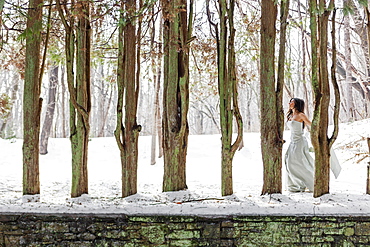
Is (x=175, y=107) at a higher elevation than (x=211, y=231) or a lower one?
higher

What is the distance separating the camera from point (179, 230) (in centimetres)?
384

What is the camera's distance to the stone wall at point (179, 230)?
3.80 meters

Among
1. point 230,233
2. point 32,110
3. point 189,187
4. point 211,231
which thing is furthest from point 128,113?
point 189,187

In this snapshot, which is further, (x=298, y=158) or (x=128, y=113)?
(x=298, y=158)

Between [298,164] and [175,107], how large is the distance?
2.10m

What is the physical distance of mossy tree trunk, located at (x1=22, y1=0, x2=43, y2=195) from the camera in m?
4.79

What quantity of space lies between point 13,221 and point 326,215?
311cm

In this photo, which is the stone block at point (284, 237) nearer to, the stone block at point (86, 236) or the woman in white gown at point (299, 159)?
the stone block at point (86, 236)

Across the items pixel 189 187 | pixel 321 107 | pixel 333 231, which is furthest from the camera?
pixel 189 187

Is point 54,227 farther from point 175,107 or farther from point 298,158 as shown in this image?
point 298,158

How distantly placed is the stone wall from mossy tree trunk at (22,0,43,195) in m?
0.96

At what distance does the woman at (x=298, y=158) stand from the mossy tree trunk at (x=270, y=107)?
1.07m

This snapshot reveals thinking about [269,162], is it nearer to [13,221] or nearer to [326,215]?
[326,215]

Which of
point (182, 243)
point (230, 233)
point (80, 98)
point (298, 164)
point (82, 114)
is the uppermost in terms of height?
point (80, 98)
